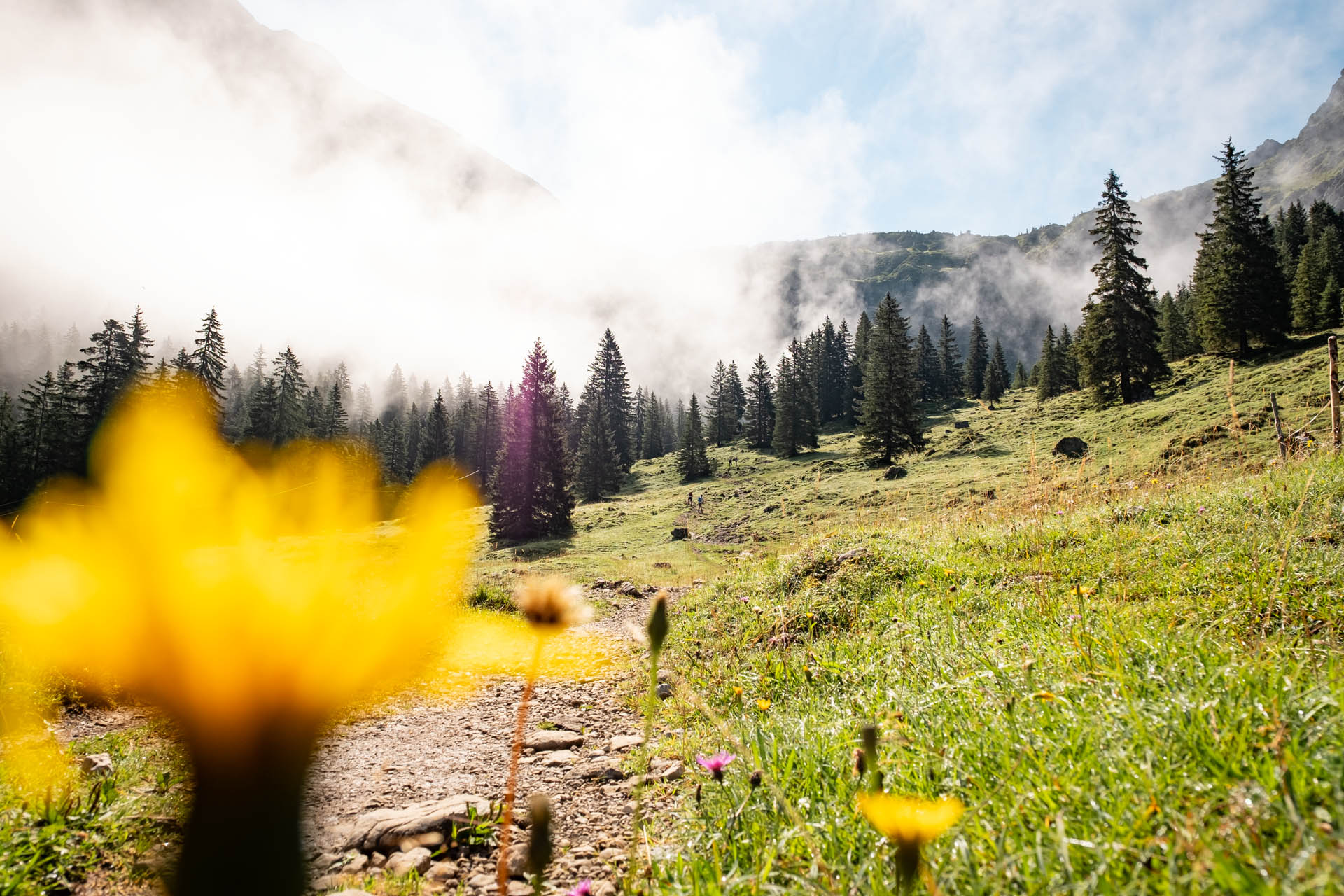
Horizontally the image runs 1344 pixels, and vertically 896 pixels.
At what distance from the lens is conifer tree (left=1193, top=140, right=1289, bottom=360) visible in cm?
3362

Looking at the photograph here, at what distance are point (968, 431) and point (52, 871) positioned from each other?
48941 mm

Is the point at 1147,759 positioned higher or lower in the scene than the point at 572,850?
higher

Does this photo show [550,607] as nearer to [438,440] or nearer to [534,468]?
[534,468]

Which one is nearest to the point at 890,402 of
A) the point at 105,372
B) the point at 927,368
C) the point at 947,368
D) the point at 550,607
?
the point at 927,368

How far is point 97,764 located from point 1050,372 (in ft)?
231

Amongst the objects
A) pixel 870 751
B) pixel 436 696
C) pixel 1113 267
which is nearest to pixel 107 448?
pixel 436 696

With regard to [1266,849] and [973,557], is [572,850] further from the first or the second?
[973,557]

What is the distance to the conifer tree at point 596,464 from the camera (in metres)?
55.6

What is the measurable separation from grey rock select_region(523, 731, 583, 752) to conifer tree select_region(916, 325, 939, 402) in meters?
77.8

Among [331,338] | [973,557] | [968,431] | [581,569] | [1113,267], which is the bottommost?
[581,569]

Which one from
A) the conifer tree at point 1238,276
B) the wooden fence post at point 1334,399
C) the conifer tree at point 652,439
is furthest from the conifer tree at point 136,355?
the conifer tree at point 1238,276

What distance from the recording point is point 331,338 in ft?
618

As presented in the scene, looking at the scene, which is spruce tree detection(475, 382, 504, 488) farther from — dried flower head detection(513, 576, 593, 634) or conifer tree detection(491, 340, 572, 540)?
dried flower head detection(513, 576, 593, 634)

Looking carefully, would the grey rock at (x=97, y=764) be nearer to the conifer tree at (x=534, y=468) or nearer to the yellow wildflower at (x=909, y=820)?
the yellow wildflower at (x=909, y=820)
